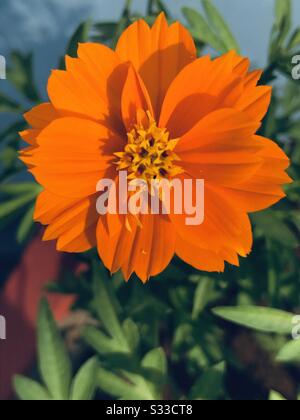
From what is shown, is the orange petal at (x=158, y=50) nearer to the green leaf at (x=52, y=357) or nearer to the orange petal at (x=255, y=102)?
the orange petal at (x=255, y=102)

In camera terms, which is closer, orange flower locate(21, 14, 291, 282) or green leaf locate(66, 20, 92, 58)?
orange flower locate(21, 14, 291, 282)

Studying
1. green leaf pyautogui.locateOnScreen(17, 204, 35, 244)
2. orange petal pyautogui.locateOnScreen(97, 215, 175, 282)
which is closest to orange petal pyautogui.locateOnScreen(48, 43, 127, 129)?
orange petal pyautogui.locateOnScreen(97, 215, 175, 282)

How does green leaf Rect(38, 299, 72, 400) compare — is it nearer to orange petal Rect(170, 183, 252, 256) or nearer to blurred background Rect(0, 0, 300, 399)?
blurred background Rect(0, 0, 300, 399)

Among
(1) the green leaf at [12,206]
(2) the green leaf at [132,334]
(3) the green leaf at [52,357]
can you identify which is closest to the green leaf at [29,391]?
(3) the green leaf at [52,357]

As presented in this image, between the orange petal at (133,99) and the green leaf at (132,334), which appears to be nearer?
the orange petal at (133,99)
